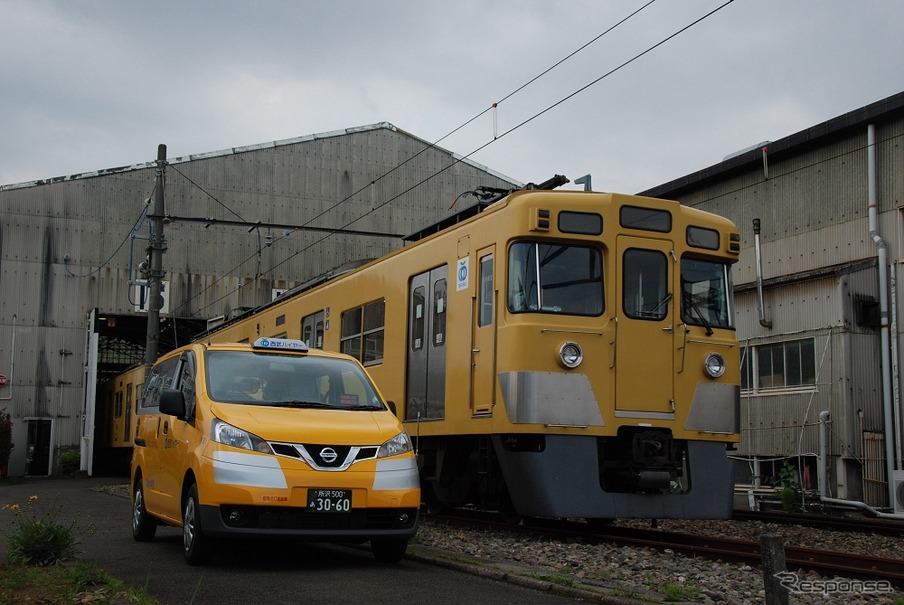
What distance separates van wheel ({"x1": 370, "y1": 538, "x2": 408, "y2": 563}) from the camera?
26.4 feet

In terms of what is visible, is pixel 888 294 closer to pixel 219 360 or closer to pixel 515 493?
pixel 515 493

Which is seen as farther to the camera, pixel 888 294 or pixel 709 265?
pixel 888 294

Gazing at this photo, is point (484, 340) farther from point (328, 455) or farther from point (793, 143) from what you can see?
point (793, 143)

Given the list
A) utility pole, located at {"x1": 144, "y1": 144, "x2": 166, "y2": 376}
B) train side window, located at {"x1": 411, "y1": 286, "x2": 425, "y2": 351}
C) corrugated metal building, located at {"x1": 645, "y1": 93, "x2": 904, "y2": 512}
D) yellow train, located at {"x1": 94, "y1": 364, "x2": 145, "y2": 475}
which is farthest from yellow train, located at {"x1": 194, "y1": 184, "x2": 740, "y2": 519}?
yellow train, located at {"x1": 94, "y1": 364, "x2": 145, "y2": 475}

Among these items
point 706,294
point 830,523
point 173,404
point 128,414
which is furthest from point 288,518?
point 128,414

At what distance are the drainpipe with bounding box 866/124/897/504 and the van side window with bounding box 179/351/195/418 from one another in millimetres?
12124

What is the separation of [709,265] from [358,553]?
5096mm

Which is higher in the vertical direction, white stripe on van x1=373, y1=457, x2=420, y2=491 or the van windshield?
the van windshield

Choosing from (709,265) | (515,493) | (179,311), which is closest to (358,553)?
(515,493)

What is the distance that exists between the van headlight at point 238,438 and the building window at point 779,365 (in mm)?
12986

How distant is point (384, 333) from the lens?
13805mm

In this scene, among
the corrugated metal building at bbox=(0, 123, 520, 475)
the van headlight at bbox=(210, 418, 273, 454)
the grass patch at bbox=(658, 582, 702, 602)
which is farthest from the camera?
the corrugated metal building at bbox=(0, 123, 520, 475)

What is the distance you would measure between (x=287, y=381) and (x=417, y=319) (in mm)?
4114

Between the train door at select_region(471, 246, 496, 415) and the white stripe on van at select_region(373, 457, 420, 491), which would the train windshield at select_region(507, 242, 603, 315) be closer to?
the train door at select_region(471, 246, 496, 415)
